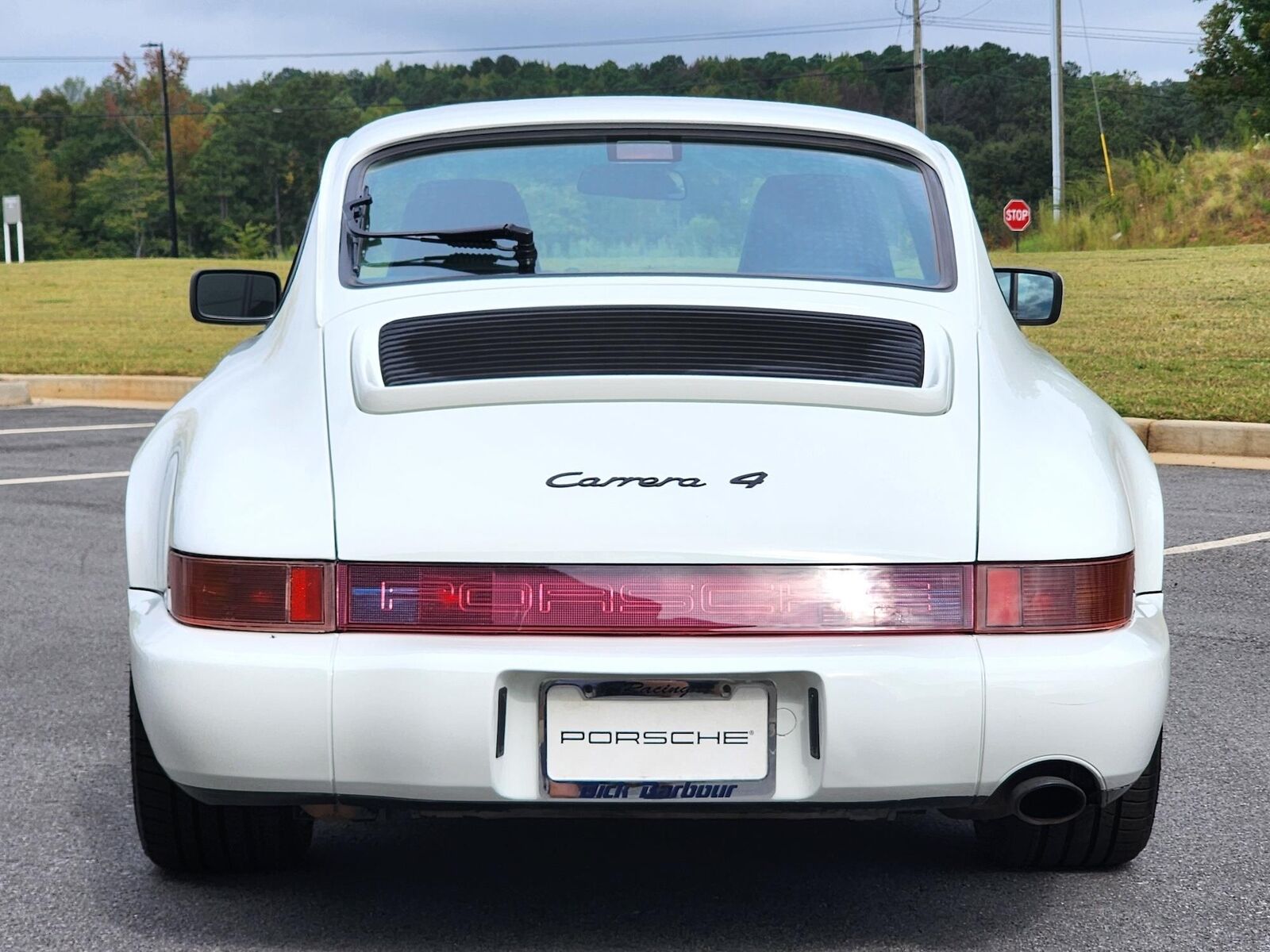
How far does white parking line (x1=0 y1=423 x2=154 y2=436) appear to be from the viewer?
12.7 meters

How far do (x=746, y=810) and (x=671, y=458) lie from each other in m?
0.60

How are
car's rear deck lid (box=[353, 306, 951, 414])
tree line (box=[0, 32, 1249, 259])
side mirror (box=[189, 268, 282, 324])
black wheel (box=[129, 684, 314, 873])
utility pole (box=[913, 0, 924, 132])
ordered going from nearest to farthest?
car's rear deck lid (box=[353, 306, 951, 414]) → black wheel (box=[129, 684, 314, 873]) → side mirror (box=[189, 268, 282, 324]) → utility pole (box=[913, 0, 924, 132]) → tree line (box=[0, 32, 1249, 259])

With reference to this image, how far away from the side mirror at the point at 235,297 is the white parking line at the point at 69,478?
5.74 m

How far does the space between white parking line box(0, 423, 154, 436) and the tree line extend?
8385cm

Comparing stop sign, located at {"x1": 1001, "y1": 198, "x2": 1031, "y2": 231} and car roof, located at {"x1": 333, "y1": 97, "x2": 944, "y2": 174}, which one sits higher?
stop sign, located at {"x1": 1001, "y1": 198, "x2": 1031, "y2": 231}

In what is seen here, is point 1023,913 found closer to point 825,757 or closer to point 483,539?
point 825,757

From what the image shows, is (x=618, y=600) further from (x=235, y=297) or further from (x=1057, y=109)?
(x=1057, y=109)

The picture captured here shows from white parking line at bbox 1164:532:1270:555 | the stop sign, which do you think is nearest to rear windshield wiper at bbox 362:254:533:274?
white parking line at bbox 1164:532:1270:555

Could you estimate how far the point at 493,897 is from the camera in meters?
3.40

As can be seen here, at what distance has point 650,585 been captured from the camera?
2783 mm

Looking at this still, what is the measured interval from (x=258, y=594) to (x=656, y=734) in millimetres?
703

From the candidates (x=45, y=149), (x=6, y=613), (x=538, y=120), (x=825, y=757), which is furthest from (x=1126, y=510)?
(x=45, y=149)

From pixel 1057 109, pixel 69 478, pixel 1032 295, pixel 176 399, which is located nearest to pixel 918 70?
pixel 1057 109

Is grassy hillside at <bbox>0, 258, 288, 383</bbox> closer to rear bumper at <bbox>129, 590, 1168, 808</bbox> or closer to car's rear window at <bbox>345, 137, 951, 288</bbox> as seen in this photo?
car's rear window at <bbox>345, 137, 951, 288</bbox>
